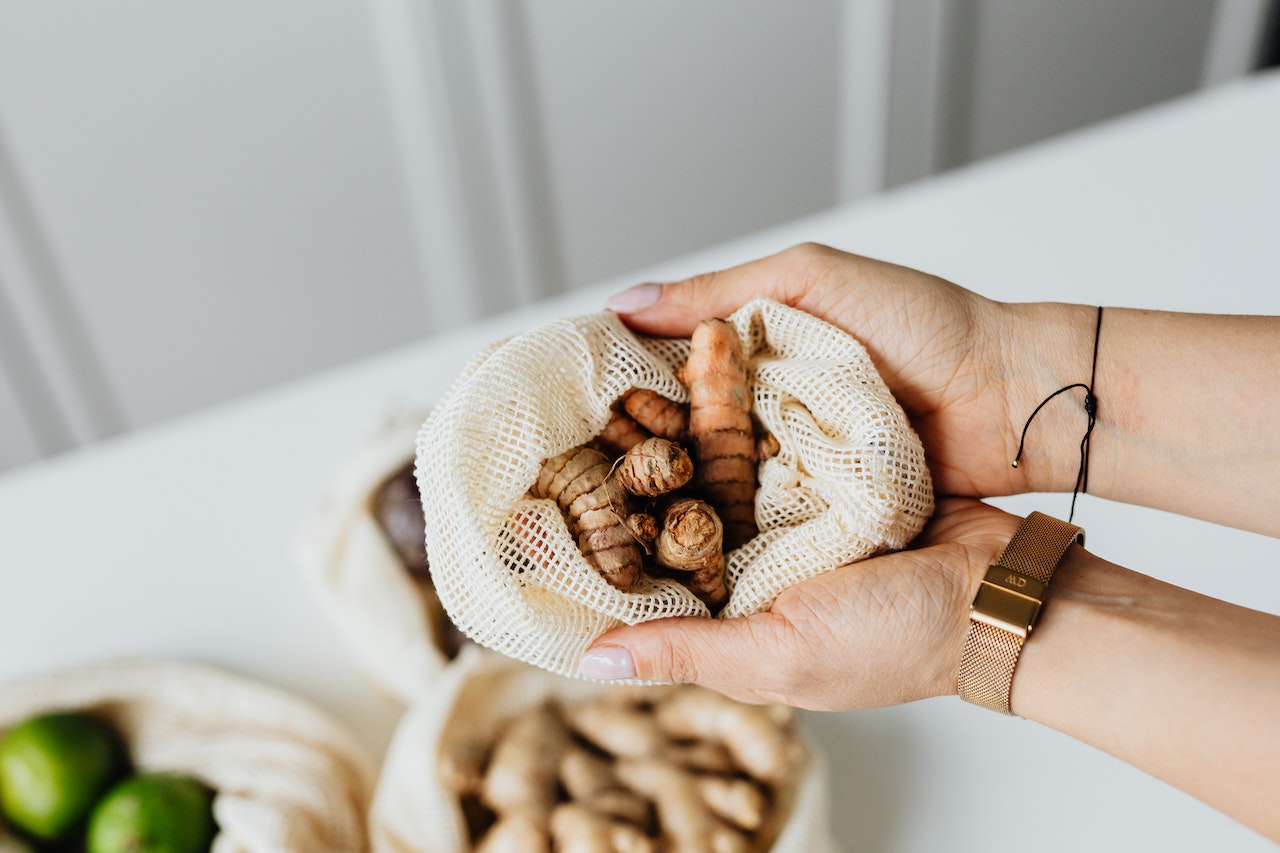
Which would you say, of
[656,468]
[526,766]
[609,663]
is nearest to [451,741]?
[526,766]

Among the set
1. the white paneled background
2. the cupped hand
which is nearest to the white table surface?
the cupped hand

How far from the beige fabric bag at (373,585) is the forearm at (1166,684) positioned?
61 centimetres

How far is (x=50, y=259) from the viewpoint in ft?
5.79

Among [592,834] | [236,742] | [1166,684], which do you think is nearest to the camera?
[1166,684]

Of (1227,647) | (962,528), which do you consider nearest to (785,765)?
(962,528)

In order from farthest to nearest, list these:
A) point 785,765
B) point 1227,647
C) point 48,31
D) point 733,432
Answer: point 48,31 → point 785,765 → point 733,432 → point 1227,647

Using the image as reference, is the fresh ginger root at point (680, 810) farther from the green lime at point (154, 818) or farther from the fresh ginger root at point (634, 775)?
the green lime at point (154, 818)

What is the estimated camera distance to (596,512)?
62 centimetres

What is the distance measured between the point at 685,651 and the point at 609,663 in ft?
0.17

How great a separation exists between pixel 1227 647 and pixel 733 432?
337mm

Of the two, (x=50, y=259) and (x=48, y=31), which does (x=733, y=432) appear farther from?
(x=50, y=259)

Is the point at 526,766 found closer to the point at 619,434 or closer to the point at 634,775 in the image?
the point at 634,775

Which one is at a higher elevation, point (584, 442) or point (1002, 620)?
point (584, 442)

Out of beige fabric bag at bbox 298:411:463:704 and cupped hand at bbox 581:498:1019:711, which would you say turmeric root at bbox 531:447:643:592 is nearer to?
cupped hand at bbox 581:498:1019:711
